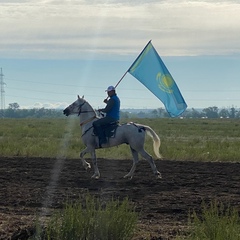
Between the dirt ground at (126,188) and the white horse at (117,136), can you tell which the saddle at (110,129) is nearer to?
the white horse at (117,136)

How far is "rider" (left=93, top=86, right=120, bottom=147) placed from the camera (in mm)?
17828

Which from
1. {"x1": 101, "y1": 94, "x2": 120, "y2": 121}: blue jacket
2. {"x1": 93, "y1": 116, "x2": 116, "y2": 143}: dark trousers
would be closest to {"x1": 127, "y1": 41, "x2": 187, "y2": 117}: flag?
{"x1": 101, "y1": 94, "x2": 120, "y2": 121}: blue jacket

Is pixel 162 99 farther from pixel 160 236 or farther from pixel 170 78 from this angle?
pixel 160 236

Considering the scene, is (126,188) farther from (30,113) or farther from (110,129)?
(30,113)

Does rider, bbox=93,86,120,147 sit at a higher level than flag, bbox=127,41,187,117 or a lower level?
lower

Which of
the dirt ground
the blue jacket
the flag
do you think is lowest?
the dirt ground

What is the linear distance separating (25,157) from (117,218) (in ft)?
51.2

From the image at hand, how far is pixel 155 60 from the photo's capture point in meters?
19.8

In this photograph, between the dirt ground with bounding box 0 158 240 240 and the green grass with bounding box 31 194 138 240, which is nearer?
the green grass with bounding box 31 194 138 240

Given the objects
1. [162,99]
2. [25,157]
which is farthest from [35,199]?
[25,157]

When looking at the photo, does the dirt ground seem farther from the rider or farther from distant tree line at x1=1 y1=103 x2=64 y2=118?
distant tree line at x1=1 y1=103 x2=64 y2=118

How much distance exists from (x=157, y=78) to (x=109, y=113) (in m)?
2.15

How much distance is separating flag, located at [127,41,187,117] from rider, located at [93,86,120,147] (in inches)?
67.2

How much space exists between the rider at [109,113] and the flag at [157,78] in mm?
1708
